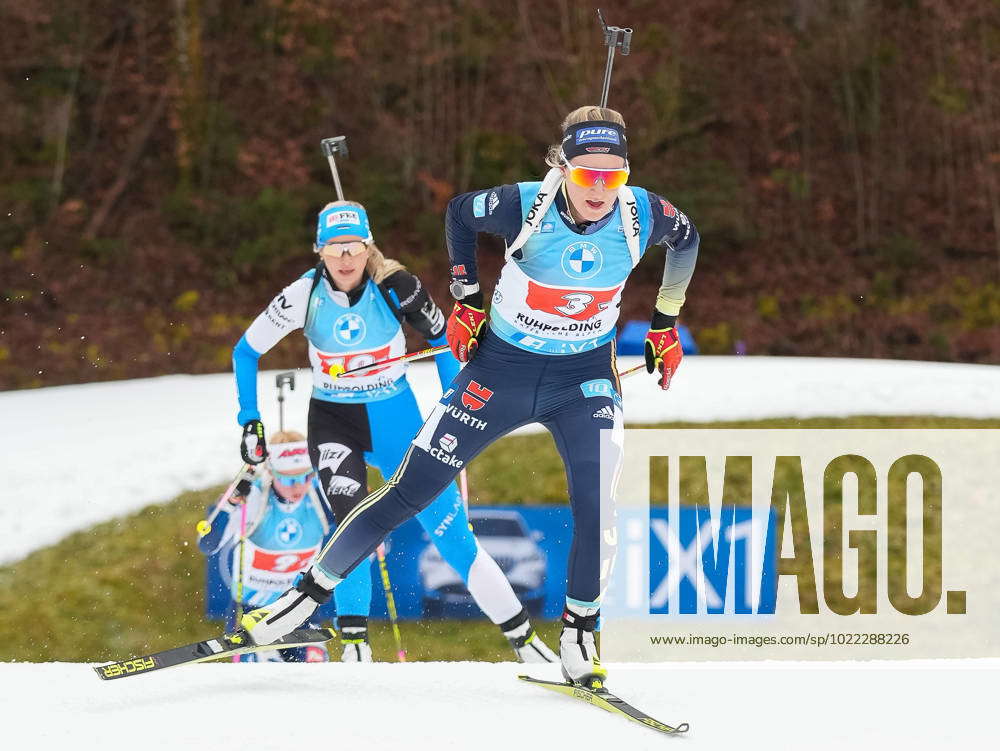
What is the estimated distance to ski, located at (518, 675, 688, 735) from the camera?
13.0ft

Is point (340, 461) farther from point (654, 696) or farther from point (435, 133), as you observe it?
point (435, 133)

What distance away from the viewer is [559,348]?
14.6ft

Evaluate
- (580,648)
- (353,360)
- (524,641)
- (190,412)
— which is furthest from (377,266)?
(190,412)

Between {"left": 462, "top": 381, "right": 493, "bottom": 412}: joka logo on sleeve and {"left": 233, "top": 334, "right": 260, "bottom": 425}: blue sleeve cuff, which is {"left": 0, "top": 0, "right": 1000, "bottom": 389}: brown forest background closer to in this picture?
{"left": 233, "top": 334, "right": 260, "bottom": 425}: blue sleeve cuff

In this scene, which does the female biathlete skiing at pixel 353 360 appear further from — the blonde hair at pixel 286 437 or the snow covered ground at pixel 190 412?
the snow covered ground at pixel 190 412


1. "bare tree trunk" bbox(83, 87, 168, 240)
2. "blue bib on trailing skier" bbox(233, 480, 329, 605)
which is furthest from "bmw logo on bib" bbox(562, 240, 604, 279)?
"bare tree trunk" bbox(83, 87, 168, 240)

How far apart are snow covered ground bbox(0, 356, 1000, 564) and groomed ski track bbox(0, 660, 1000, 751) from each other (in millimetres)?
4458

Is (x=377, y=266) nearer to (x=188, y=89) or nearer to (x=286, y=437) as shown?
(x=286, y=437)

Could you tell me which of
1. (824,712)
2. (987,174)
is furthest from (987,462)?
(987,174)

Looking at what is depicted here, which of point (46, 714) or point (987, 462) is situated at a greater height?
point (987, 462)

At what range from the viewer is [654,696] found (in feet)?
14.7

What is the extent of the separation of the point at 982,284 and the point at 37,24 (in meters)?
13.9

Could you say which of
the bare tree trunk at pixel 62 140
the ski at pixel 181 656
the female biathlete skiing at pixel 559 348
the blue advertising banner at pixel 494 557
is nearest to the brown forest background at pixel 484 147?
the bare tree trunk at pixel 62 140

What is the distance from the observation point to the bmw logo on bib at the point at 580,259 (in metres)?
4.34
